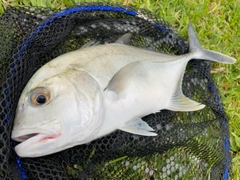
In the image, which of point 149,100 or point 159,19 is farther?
point 159,19

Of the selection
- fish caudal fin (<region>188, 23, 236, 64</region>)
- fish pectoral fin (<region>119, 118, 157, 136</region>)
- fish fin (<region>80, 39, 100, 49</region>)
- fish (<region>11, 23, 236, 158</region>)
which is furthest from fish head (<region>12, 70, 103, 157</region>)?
fish caudal fin (<region>188, 23, 236, 64</region>)

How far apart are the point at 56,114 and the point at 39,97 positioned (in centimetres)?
16

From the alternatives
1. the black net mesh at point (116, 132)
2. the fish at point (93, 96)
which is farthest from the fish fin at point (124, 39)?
the black net mesh at point (116, 132)

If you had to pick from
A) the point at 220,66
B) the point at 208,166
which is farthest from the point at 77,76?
the point at 220,66

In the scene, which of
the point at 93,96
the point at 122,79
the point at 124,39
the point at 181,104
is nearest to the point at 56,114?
the point at 93,96

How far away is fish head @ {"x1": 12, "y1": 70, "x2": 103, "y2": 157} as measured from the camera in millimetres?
2023

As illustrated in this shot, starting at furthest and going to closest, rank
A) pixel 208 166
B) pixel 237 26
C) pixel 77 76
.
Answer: pixel 237 26 → pixel 208 166 → pixel 77 76

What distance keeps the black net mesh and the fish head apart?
0.12m

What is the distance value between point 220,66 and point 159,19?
1014 mm

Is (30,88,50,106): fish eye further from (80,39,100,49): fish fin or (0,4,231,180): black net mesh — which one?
Answer: (80,39,100,49): fish fin

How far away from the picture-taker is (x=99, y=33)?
2.92 metres

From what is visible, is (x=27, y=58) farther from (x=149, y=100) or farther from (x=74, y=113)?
(x=149, y=100)

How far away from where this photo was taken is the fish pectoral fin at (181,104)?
2840mm

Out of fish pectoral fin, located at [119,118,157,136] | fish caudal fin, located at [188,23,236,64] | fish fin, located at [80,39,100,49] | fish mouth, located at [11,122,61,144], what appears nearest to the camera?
fish mouth, located at [11,122,61,144]
